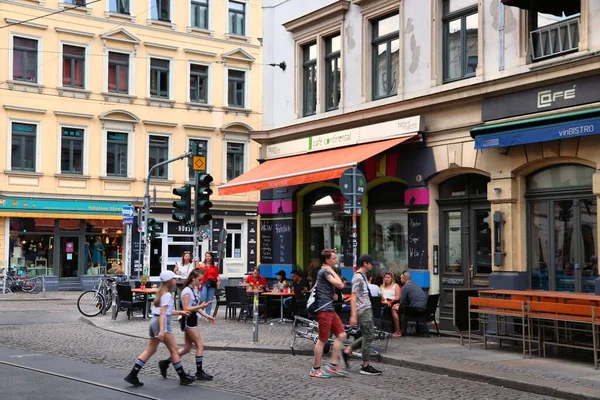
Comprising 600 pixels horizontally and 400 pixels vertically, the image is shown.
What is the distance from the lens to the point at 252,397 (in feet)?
34.6

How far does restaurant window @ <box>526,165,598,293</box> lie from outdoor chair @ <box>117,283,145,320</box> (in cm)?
1025

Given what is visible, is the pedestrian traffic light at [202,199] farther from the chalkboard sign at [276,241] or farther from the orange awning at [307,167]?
the chalkboard sign at [276,241]

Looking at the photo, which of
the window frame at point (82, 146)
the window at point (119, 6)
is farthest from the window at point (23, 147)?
the window at point (119, 6)

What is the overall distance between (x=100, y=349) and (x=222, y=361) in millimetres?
2851

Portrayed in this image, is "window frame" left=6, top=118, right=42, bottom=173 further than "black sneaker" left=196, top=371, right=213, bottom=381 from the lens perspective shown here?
Yes

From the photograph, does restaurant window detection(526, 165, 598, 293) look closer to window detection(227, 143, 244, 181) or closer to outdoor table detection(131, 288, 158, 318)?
outdoor table detection(131, 288, 158, 318)

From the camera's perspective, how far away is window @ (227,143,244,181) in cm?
4275

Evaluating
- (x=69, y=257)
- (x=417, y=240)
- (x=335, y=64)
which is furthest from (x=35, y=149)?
(x=417, y=240)

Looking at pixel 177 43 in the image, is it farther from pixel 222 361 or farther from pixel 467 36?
pixel 222 361

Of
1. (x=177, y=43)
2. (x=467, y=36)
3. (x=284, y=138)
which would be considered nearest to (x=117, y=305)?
(x=284, y=138)

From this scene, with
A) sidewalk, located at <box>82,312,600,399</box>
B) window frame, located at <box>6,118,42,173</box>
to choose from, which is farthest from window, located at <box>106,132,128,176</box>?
sidewalk, located at <box>82,312,600,399</box>

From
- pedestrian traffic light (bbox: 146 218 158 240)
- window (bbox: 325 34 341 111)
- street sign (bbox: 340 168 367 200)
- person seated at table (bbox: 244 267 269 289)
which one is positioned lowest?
person seated at table (bbox: 244 267 269 289)

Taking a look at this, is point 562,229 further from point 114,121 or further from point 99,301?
point 114,121

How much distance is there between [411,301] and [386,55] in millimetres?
6209
